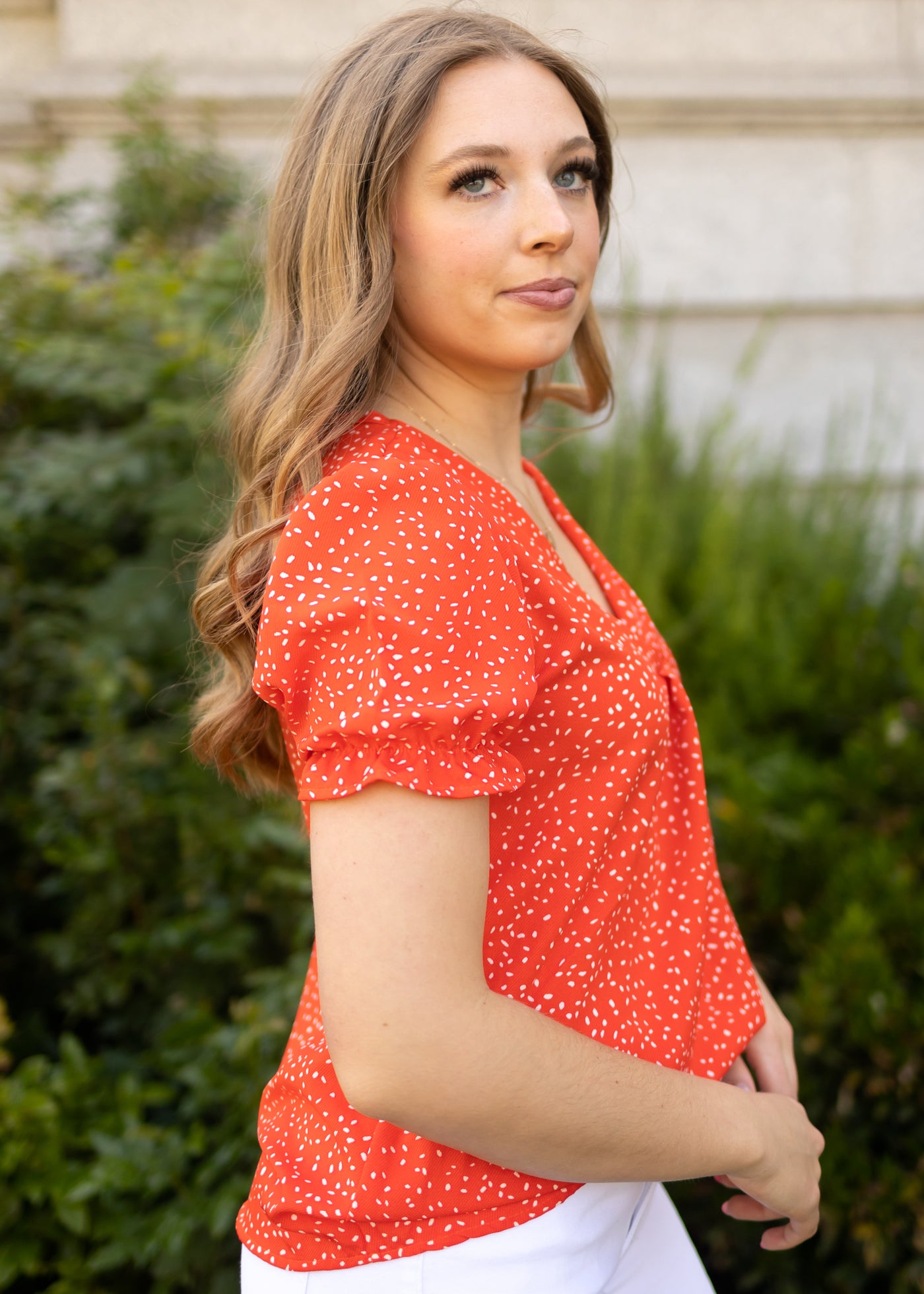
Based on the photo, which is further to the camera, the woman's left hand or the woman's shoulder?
the woman's left hand

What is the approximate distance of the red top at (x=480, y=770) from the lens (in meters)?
0.88

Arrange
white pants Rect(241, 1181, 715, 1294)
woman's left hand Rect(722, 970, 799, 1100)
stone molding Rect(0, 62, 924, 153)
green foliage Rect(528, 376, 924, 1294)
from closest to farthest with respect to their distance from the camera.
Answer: white pants Rect(241, 1181, 715, 1294) < woman's left hand Rect(722, 970, 799, 1100) < green foliage Rect(528, 376, 924, 1294) < stone molding Rect(0, 62, 924, 153)

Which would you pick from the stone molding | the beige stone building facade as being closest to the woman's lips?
the beige stone building facade

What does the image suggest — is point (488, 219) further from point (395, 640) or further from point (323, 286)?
point (395, 640)

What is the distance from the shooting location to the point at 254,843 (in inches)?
96.0

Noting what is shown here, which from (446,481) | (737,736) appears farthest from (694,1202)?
(446,481)

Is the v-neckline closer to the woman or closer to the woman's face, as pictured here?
the woman

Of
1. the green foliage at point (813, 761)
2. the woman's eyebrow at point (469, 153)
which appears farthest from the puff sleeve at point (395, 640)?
the green foliage at point (813, 761)

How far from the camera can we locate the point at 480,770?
880mm

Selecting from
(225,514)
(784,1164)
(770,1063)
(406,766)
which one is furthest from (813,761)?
(406,766)

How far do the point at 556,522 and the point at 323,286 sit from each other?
1.71 feet

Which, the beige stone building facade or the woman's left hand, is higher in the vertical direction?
the beige stone building facade

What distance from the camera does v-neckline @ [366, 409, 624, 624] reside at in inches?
42.8

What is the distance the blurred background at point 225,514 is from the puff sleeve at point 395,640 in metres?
0.75
